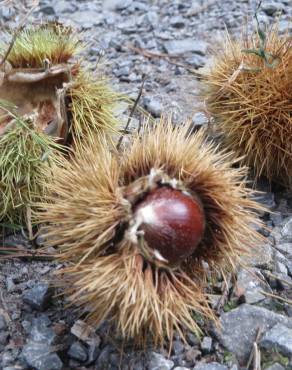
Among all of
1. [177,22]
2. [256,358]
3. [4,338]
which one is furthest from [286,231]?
[177,22]

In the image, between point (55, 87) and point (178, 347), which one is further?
point (55, 87)

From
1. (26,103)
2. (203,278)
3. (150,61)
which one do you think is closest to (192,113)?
(150,61)

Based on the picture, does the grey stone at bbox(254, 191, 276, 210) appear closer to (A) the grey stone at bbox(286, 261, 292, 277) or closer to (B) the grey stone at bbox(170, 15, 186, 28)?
(A) the grey stone at bbox(286, 261, 292, 277)

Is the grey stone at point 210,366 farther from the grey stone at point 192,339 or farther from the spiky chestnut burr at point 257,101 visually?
the spiky chestnut burr at point 257,101

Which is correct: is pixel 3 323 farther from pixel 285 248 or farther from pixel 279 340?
pixel 285 248

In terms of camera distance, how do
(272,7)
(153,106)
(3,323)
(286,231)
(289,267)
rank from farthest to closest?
(272,7) < (153,106) < (286,231) < (289,267) < (3,323)

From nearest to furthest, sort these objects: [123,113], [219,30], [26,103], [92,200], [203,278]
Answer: [92,200] → [203,278] → [26,103] → [123,113] → [219,30]

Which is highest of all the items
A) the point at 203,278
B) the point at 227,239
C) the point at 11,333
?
the point at 227,239

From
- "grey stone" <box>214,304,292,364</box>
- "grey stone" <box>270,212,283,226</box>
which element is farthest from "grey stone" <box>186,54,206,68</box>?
"grey stone" <box>214,304,292,364</box>

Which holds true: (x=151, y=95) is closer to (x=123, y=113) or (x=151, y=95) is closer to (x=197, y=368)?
(x=123, y=113)
